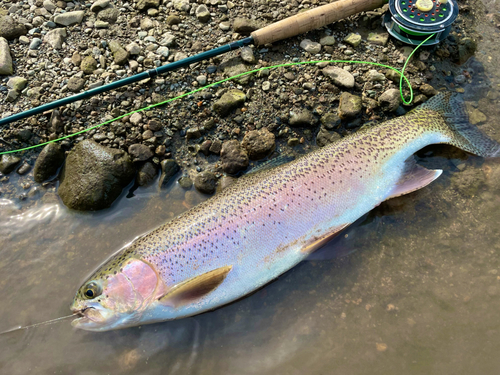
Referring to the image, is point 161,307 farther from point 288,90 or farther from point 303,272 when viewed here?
point 288,90

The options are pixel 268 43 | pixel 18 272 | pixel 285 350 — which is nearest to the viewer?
pixel 285 350

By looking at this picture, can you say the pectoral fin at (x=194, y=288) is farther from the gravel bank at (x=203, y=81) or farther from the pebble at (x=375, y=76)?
the pebble at (x=375, y=76)

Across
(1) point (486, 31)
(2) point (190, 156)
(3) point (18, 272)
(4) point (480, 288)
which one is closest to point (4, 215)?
(3) point (18, 272)

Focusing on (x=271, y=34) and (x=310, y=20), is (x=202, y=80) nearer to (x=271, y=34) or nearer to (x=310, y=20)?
(x=271, y=34)

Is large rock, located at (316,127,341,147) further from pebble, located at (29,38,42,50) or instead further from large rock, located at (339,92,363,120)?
pebble, located at (29,38,42,50)

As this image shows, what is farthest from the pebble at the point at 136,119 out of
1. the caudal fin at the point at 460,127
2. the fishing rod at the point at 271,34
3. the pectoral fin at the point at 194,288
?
the caudal fin at the point at 460,127

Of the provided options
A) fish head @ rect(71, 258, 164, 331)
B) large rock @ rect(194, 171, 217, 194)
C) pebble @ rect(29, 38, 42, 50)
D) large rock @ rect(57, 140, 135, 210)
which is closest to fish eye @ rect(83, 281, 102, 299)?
fish head @ rect(71, 258, 164, 331)

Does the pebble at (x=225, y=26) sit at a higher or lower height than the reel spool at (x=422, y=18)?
higher
